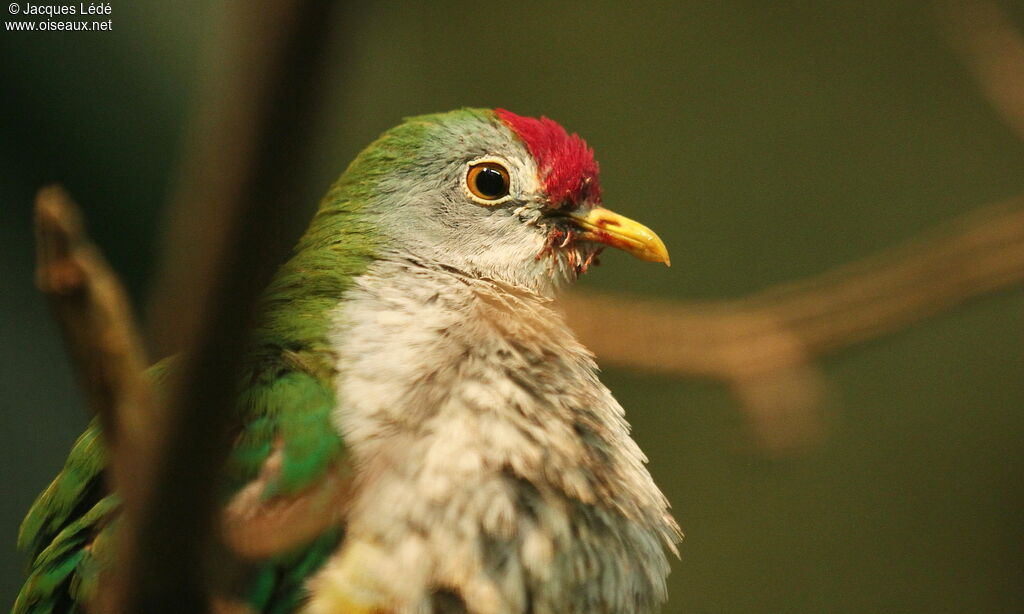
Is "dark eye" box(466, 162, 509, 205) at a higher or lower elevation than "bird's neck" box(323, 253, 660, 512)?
higher

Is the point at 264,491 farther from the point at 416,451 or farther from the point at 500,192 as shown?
the point at 500,192

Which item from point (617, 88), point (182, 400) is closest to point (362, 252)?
point (182, 400)

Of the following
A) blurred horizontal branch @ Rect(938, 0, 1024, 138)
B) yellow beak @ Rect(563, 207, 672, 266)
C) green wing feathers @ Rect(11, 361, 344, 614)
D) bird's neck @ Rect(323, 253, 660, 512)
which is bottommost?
green wing feathers @ Rect(11, 361, 344, 614)

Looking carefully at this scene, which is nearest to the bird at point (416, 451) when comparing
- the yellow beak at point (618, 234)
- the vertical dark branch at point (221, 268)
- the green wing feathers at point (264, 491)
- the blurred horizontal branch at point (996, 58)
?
the green wing feathers at point (264, 491)

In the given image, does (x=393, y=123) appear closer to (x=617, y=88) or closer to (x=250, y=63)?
(x=617, y=88)

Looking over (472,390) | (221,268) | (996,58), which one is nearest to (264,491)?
(472,390)

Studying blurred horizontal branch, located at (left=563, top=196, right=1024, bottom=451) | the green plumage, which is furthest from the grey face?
blurred horizontal branch, located at (left=563, top=196, right=1024, bottom=451)

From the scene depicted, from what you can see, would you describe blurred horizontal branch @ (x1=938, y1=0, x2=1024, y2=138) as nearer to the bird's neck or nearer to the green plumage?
the bird's neck
